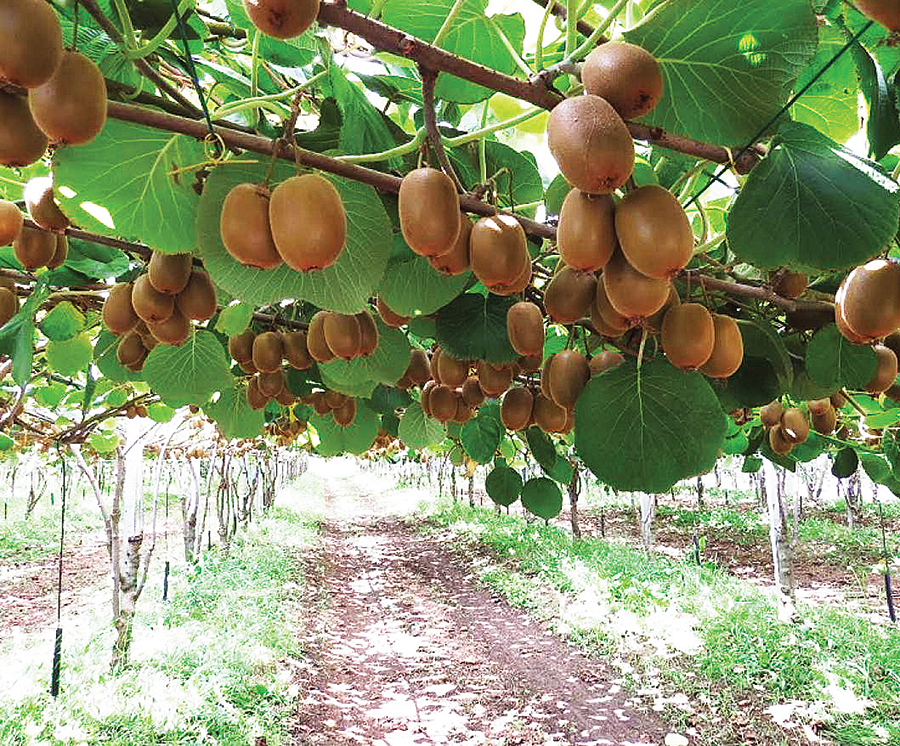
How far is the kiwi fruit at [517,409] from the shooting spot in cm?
194

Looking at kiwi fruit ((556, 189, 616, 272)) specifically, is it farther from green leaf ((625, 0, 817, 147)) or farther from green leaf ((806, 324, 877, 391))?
green leaf ((806, 324, 877, 391))

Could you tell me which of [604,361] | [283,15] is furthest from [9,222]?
[604,361]

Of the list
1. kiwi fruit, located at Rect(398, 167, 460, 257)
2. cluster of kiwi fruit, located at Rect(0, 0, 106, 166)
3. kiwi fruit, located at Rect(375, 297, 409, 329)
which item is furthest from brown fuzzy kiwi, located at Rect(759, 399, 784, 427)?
cluster of kiwi fruit, located at Rect(0, 0, 106, 166)

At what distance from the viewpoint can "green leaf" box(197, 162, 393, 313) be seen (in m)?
1.06

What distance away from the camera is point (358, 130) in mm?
1112

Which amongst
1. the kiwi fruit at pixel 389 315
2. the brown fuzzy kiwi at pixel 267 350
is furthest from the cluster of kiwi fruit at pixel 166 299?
the brown fuzzy kiwi at pixel 267 350

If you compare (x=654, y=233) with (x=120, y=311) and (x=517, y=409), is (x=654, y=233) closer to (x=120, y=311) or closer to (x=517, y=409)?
(x=120, y=311)

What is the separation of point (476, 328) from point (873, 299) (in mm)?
878

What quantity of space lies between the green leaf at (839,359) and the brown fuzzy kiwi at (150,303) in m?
1.25

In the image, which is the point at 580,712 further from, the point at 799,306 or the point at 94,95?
the point at 94,95

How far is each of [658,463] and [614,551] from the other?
1113 cm

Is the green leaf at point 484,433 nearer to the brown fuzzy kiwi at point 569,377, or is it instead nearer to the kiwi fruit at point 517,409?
the kiwi fruit at point 517,409

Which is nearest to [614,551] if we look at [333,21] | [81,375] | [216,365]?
[81,375]

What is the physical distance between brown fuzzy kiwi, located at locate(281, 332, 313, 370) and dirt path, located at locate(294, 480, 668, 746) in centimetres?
480
